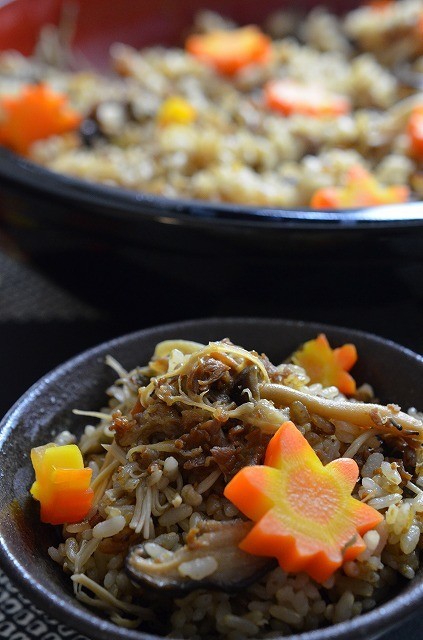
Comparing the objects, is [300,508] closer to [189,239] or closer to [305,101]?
[189,239]

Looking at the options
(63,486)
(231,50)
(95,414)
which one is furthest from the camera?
(231,50)

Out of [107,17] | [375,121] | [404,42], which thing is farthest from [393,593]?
[107,17]

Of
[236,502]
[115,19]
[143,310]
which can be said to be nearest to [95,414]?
[236,502]

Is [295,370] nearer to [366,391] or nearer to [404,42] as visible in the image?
[366,391]

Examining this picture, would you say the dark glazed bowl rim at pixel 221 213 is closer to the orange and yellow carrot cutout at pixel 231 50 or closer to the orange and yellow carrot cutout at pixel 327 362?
the orange and yellow carrot cutout at pixel 327 362

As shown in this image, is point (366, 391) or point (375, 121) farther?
point (375, 121)

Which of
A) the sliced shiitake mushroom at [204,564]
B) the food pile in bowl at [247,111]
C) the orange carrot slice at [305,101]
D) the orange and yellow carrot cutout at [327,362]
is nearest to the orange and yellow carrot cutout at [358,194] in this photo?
the food pile in bowl at [247,111]
